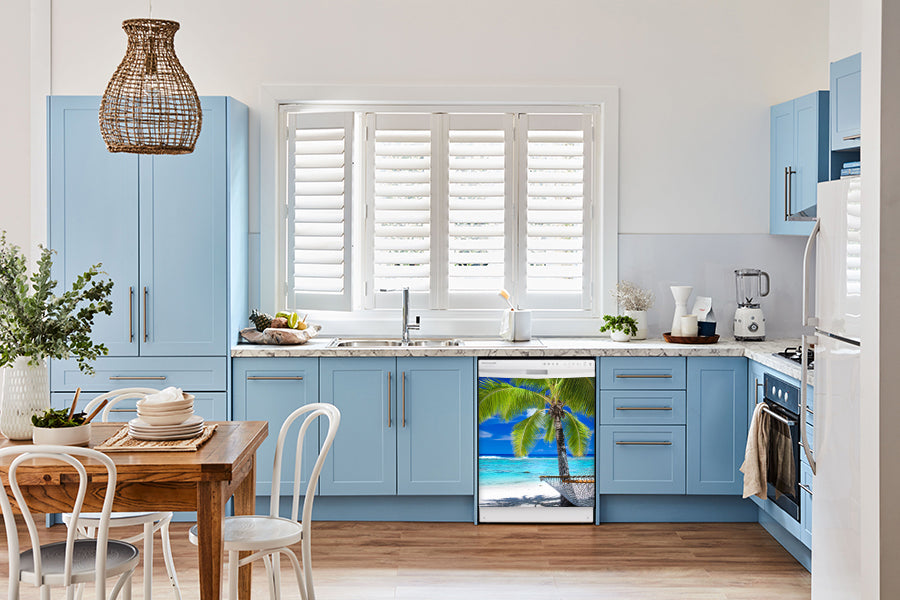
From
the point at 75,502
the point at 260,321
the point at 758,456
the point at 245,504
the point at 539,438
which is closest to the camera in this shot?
the point at 75,502

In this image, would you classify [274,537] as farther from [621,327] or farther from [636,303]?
[636,303]

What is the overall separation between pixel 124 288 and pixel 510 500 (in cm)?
226

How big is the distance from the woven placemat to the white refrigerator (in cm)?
209

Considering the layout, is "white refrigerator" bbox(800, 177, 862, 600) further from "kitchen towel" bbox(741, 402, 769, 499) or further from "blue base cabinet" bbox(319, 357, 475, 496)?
"blue base cabinet" bbox(319, 357, 475, 496)

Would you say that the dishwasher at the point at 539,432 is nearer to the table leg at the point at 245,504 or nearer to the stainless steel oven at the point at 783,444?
the stainless steel oven at the point at 783,444

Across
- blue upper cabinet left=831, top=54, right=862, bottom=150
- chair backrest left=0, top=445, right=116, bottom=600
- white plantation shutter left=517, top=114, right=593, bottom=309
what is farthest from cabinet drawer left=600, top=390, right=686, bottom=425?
chair backrest left=0, top=445, right=116, bottom=600

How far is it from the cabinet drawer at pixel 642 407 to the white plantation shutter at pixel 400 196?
1.27m

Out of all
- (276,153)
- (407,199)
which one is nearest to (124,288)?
(276,153)

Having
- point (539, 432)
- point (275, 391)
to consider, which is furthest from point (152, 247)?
point (539, 432)

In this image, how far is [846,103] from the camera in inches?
146

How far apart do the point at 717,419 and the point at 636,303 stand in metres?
0.78

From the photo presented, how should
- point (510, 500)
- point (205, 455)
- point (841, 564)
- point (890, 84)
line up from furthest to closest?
point (510, 500)
point (841, 564)
point (205, 455)
point (890, 84)

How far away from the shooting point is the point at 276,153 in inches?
187

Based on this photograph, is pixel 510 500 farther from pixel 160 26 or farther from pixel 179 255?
pixel 160 26
